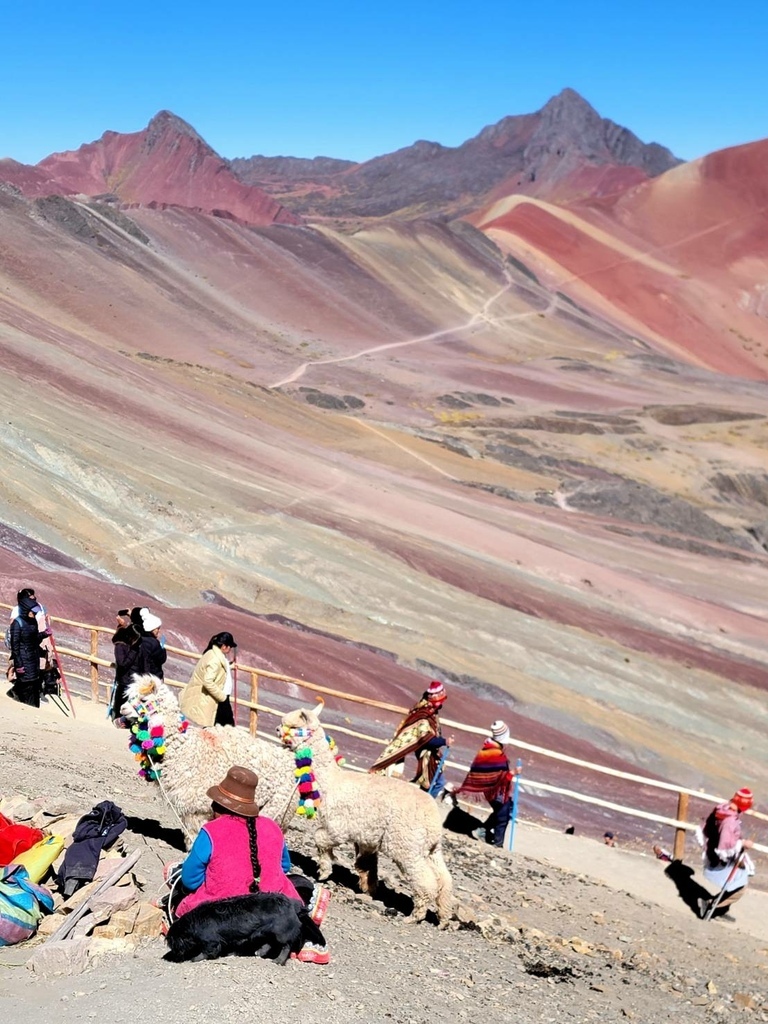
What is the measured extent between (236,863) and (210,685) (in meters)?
3.00

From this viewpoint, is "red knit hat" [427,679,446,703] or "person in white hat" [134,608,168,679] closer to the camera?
"person in white hat" [134,608,168,679]

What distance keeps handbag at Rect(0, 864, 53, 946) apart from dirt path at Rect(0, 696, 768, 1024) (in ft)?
0.28

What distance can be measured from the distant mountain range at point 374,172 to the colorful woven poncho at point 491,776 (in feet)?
271

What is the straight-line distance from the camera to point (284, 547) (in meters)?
21.5

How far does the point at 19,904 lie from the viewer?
18.3 ft

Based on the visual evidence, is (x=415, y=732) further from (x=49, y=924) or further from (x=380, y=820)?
(x=49, y=924)

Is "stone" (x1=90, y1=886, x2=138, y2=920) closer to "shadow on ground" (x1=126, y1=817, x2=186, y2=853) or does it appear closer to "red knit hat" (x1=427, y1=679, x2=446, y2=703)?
"shadow on ground" (x1=126, y1=817, x2=186, y2=853)

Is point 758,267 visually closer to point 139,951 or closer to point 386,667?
point 386,667

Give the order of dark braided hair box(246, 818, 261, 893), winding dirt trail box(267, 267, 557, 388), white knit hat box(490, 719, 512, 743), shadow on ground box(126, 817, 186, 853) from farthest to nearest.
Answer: winding dirt trail box(267, 267, 557, 388), white knit hat box(490, 719, 512, 743), shadow on ground box(126, 817, 186, 853), dark braided hair box(246, 818, 261, 893)

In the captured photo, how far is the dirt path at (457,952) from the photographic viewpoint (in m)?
5.15

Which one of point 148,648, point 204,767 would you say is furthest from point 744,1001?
point 148,648

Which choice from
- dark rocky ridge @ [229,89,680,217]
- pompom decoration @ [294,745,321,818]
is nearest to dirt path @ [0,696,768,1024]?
pompom decoration @ [294,745,321,818]

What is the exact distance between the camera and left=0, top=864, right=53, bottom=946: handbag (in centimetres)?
548

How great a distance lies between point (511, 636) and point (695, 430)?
102 feet
